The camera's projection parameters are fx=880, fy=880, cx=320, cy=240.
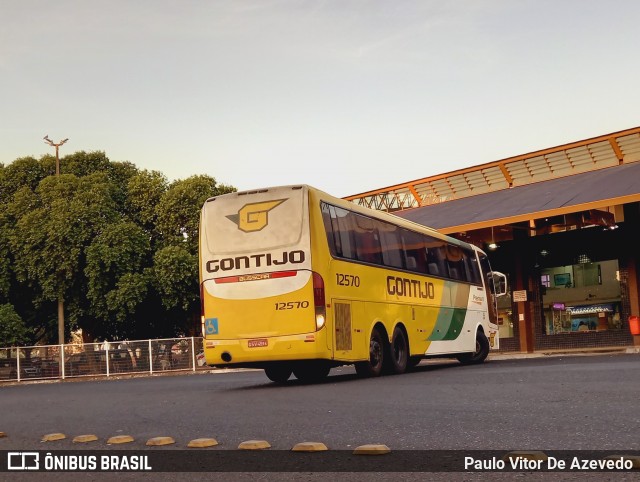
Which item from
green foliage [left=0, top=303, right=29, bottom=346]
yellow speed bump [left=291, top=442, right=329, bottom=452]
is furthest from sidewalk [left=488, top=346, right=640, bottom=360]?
yellow speed bump [left=291, top=442, right=329, bottom=452]

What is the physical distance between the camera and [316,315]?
16031mm

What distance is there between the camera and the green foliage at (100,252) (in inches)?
1576

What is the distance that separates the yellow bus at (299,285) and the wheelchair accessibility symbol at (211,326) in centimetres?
2

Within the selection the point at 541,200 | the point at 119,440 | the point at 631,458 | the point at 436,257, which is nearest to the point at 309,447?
the point at 119,440

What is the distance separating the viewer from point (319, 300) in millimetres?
16047

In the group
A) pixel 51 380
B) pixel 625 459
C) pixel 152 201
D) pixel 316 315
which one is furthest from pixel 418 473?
pixel 152 201

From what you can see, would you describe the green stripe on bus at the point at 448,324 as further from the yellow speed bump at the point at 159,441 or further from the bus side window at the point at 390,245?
the yellow speed bump at the point at 159,441

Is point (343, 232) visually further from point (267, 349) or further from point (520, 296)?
point (520, 296)

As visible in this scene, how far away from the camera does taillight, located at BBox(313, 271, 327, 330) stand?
16.0 m

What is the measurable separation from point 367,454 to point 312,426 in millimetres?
2408

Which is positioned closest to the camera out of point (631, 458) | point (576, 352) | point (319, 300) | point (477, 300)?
point (631, 458)

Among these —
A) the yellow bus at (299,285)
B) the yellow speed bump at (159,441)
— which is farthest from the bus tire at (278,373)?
the yellow speed bump at (159,441)

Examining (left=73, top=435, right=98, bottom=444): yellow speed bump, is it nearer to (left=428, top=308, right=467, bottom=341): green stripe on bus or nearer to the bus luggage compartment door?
the bus luggage compartment door

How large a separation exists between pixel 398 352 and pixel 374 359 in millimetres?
1342
